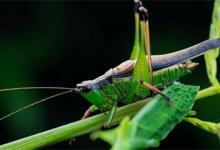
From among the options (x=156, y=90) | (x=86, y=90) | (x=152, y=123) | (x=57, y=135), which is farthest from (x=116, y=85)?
(x=152, y=123)

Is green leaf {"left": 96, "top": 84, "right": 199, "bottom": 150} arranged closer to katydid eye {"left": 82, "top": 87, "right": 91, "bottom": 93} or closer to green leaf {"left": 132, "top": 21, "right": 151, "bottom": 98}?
green leaf {"left": 132, "top": 21, "right": 151, "bottom": 98}

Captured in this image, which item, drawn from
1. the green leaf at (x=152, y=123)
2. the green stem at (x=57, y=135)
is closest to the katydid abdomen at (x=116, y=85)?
the green leaf at (x=152, y=123)

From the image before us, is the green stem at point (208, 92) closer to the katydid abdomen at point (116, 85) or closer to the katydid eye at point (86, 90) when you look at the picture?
the katydid abdomen at point (116, 85)

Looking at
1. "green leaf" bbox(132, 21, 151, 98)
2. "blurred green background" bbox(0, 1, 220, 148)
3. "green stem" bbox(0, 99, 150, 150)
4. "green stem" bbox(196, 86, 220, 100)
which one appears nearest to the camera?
"green stem" bbox(0, 99, 150, 150)

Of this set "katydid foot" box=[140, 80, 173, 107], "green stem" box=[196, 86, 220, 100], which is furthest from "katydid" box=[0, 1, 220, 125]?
"green stem" box=[196, 86, 220, 100]

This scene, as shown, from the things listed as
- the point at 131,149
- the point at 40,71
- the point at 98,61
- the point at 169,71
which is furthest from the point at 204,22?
the point at 131,149

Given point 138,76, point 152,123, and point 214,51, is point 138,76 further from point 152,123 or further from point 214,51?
point 152,123
